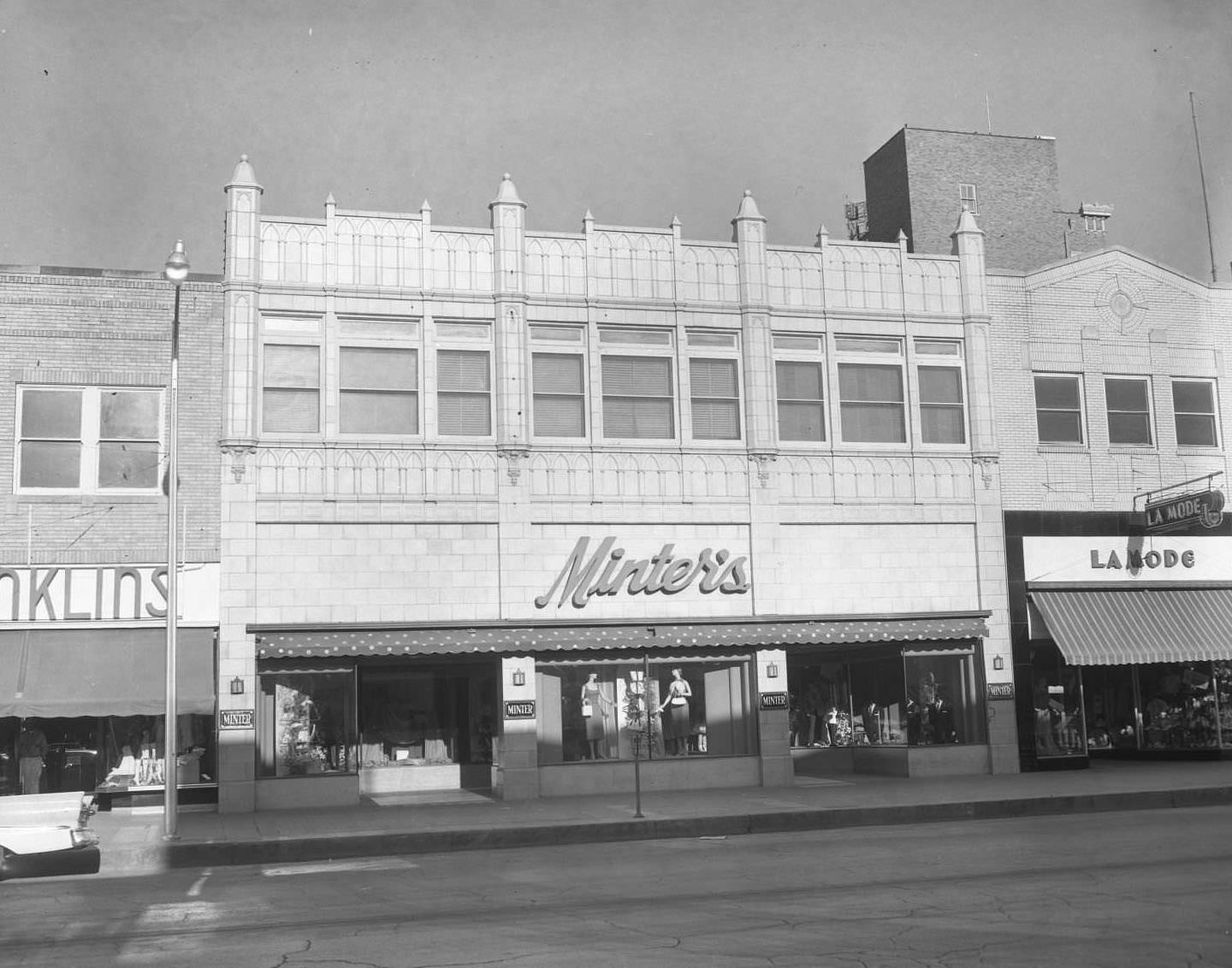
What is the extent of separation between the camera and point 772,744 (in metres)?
26.9

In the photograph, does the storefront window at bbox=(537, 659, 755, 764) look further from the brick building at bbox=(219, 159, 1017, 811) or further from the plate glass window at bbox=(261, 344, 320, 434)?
the plate glass window at bbox=(261, 344, 320, 434)

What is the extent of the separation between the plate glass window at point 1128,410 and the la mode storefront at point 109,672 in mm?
19009

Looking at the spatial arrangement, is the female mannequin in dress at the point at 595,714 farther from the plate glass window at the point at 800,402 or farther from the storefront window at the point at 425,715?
the plate glass window at the point at 800,402

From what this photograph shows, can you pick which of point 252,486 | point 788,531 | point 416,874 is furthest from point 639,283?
point 416,874

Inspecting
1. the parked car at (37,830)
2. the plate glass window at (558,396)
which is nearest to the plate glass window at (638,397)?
the plate glass window at (558,396)

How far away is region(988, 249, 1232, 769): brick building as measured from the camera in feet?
93.7

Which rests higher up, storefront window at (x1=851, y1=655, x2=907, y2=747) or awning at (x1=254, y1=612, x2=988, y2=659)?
awning at (x1=254, y1=612, x2=988, y2=659)

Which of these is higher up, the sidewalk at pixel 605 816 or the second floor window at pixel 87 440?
the second floor window at pixel 87 440

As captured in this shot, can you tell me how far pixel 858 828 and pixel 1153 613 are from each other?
1158 cm

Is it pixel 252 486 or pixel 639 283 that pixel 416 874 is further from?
pixel 639 283

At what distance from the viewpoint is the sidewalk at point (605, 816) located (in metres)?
19.4

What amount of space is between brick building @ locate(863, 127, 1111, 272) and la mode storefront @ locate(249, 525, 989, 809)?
17.0 meters

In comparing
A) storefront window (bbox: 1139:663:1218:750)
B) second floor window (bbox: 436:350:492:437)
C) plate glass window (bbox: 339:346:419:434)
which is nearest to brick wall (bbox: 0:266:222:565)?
plate glass window (bbox: 339:346:419:434)

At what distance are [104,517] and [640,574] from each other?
9864 millimetres
